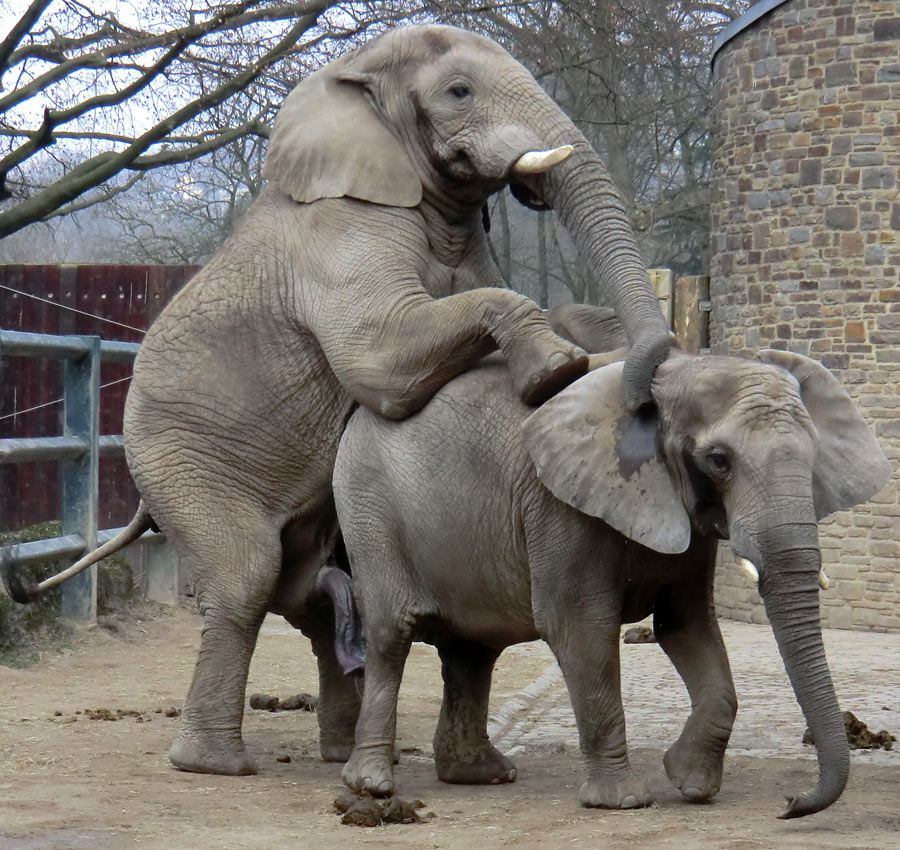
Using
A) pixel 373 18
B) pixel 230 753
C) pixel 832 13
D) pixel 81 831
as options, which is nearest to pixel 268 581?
pixel 230 753

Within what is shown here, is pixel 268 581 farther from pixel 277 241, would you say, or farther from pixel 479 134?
pixel 479 134

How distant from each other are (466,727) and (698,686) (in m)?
1.07

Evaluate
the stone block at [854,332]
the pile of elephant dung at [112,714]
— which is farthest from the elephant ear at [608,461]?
the stone block at [854,332]

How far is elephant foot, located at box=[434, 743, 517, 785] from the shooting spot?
6.35 meters

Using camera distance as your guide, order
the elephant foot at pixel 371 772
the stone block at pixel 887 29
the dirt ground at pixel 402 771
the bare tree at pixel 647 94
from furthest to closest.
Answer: the bare tree at pixel 647 94 → the stone block at pixel 887 29 → the elephant foot at pixel 371 772 → the dirt ground at pixel 402 771

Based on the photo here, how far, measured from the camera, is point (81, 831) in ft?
17.3

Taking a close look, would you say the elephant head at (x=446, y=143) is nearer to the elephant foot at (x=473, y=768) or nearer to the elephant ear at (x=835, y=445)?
the elephant ear at (x=835, y=445)

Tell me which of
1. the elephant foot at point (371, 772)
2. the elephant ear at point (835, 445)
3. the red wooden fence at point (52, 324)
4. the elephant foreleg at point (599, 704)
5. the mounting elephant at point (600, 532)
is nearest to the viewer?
the mounting elephant at point (600, 532)

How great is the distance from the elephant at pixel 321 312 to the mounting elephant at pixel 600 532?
1.11ft

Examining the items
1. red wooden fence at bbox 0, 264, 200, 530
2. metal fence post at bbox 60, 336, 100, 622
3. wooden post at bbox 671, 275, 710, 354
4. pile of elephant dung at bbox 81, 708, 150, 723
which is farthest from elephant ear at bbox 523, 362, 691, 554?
wooden post at bbox 671, 275, 710, 354

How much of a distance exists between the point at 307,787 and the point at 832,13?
10.2m

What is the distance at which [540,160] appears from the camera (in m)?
5.96

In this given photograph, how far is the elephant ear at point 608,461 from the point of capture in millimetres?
5223

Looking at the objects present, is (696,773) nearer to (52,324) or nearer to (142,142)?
(52,324)
